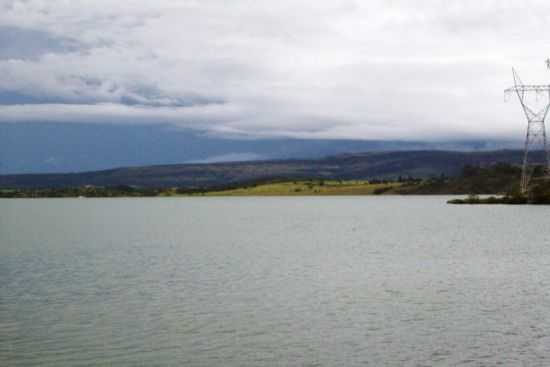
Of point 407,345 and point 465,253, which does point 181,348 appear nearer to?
point 407,345

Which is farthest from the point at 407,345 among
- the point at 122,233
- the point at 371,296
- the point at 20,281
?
the point at 122,233

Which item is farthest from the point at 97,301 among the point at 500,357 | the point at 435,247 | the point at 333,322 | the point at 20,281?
the point at 435,247

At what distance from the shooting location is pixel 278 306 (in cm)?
4178

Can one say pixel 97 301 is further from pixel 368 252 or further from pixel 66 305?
pixel 368 252

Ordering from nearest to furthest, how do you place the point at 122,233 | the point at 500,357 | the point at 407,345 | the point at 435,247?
the point at 500,357 < the point at 407,345 < the point at 435,247 < the point at 122,233

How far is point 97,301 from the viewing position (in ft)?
142

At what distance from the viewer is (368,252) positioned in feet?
242

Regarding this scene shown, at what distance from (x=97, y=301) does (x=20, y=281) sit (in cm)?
1075

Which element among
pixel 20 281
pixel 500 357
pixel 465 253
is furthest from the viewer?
pixel 465 253

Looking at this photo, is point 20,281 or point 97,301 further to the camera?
point 20,281

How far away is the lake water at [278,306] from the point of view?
31328 mm

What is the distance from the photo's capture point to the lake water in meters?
31.3

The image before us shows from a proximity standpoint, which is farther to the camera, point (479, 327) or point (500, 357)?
point (479, 327)

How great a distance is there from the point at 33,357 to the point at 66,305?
435 inches
